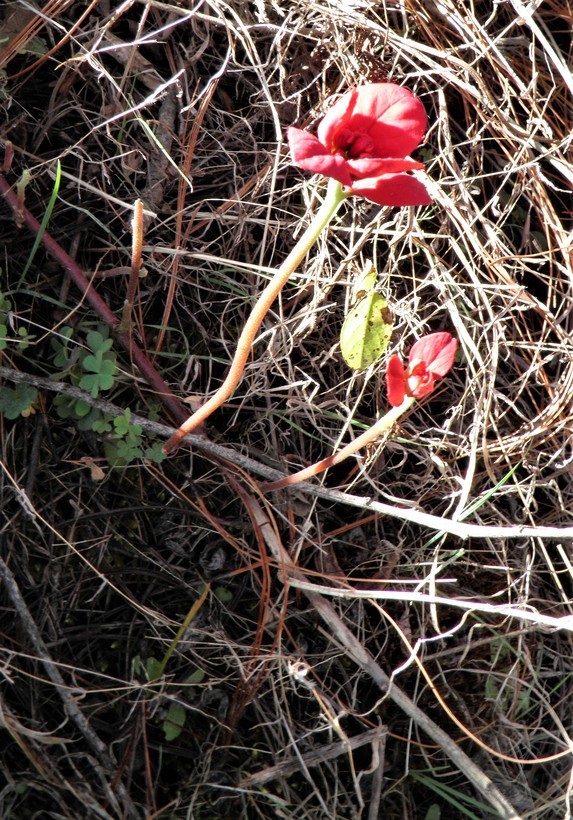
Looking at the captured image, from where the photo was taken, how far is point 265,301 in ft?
3.72

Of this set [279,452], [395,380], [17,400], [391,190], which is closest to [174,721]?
[279,452]

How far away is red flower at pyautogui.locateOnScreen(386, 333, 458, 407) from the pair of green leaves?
0.10 metres

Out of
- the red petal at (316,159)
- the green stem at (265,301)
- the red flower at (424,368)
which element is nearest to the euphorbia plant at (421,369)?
the red flower at (424,368)

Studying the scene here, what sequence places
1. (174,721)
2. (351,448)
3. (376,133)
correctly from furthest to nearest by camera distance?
(174,721) < (351,448) < (376,133)

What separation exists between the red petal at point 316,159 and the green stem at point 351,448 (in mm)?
413

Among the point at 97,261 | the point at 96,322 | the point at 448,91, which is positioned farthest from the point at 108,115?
the point at 448,91

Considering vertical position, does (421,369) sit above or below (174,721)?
above

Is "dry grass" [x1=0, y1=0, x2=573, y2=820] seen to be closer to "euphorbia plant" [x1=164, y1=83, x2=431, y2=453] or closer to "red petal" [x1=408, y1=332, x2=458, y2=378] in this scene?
"red petal" [x1=408, y1=332, x2=458, y2=378]

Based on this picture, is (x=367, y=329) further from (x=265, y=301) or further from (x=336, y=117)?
(x=336, y=117)

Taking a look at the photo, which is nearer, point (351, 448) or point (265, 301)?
point (265, 301)

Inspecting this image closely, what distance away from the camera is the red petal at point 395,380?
118cm

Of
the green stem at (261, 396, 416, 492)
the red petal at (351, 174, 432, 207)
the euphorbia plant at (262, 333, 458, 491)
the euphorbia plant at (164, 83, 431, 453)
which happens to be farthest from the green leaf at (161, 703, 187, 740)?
the red petal at (351, 174, 432, 207)

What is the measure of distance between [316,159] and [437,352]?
401mm

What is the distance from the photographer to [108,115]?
1.47m
